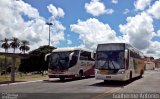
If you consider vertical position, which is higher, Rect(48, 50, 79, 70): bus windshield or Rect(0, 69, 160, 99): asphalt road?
Rect(48, 50, 79, 70): bus windshield

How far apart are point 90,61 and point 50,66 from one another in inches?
316

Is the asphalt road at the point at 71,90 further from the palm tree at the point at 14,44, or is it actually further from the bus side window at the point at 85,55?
the palm tree at the point at 14,44

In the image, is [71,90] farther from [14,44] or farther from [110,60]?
[14,44]

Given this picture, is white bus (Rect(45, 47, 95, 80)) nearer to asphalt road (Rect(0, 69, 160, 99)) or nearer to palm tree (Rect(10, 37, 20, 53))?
asphalt road (Rect(0, 69, 160, 99))

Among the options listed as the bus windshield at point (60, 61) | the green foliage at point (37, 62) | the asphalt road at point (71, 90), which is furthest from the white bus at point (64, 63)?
the green foliage at point (37, 62)

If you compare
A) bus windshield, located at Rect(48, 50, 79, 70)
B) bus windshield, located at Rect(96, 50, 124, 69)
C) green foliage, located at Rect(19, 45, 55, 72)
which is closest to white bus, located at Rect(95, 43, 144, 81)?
bus windshield, located at Rect(96, 50, 124, 69)

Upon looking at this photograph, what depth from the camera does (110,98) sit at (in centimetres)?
1606

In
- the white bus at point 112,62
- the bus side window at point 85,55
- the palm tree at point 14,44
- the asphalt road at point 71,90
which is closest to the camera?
the asphalt road at point 71,90

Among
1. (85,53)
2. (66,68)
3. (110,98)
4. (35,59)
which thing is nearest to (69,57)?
(66,68)

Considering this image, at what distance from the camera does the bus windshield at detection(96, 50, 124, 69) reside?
83.5ft

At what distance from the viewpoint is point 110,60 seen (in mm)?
25656

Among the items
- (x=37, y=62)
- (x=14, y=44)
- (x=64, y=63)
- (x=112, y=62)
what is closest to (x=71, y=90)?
(x=112, y=62)

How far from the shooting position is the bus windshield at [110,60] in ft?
83.5

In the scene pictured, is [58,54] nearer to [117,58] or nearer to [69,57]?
[69,57]
